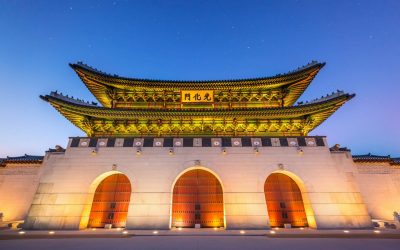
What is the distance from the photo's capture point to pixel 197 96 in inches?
582

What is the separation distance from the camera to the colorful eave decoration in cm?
1260

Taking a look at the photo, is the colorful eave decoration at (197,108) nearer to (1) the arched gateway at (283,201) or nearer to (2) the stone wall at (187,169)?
(2) the stone wall at (187,169)

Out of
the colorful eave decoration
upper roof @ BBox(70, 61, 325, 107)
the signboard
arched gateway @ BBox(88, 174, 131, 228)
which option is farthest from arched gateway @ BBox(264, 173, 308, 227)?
arched gateway @ BBox(88, 174, 131, 228)

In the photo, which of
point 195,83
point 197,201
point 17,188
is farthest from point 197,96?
point 17,188

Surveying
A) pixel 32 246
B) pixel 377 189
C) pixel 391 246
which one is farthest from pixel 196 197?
pixel 377 189

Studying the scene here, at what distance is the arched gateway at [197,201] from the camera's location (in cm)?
1099

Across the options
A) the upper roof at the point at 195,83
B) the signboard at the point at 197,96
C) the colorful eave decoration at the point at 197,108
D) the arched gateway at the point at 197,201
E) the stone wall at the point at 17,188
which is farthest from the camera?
the signboard at the point at 197,96

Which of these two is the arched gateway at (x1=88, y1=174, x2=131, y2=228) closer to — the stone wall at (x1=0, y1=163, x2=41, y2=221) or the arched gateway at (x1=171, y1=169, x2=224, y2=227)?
the arched gateway at (x1=171, y1=169, x2=224, y2=227)

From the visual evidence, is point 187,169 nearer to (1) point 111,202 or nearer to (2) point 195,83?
(1) point 111,202

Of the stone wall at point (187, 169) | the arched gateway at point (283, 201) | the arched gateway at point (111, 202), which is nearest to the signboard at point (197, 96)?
the stone wall at point (187, 169)

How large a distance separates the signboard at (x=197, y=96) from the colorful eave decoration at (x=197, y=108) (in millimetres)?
242

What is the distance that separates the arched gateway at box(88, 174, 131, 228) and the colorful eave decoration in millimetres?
3632

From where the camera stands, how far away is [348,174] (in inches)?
453

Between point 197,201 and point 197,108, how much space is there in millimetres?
6735
